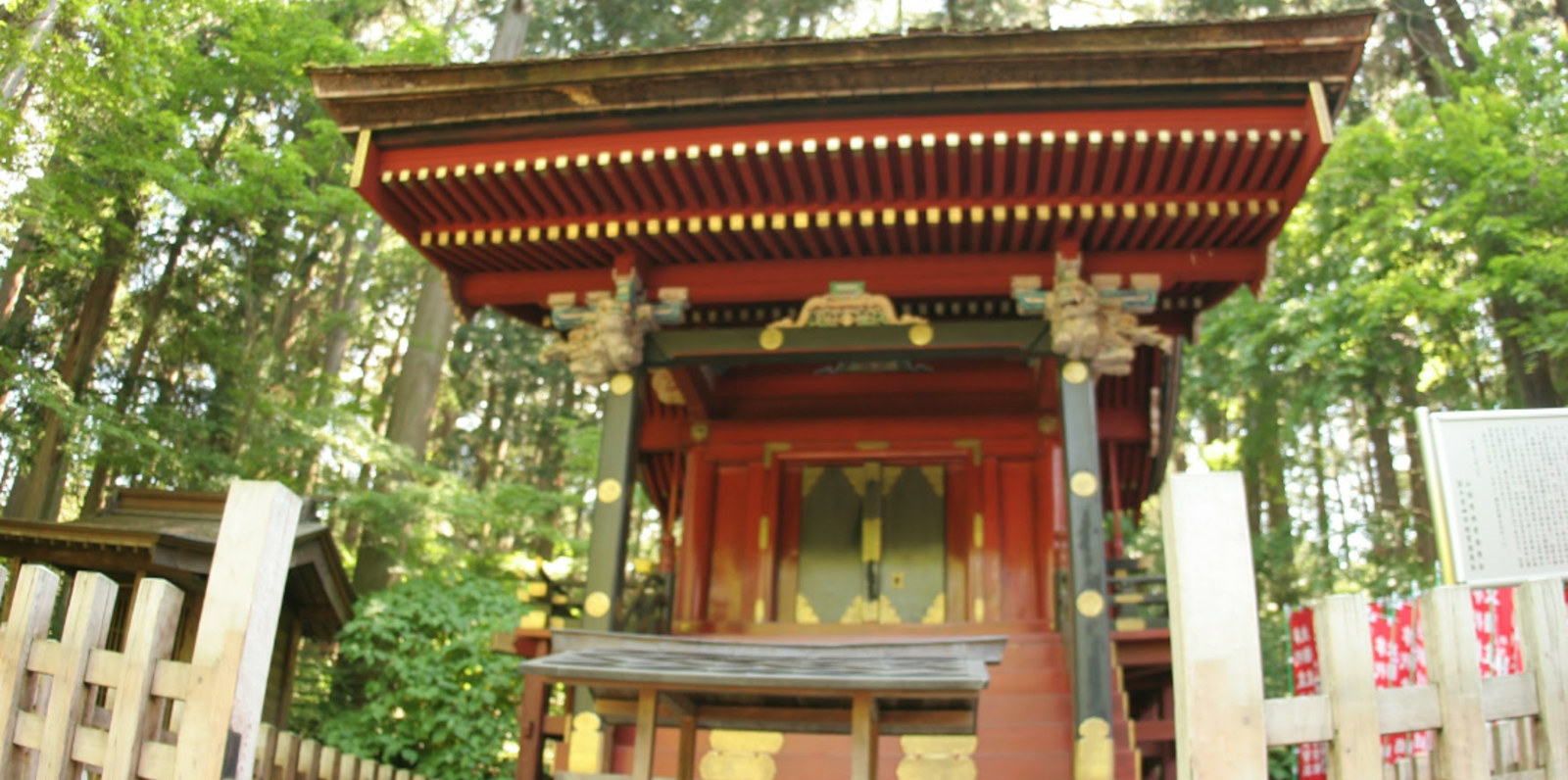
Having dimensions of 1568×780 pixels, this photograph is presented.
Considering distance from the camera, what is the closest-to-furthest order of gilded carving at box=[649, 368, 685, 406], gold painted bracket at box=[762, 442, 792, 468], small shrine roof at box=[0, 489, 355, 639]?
small shrine roof at box=[0, 489, 355, 639] → gilded carving at box=[649, 368, 685, 406] → gold painted bracket at box=[762, 442, 792, 468]

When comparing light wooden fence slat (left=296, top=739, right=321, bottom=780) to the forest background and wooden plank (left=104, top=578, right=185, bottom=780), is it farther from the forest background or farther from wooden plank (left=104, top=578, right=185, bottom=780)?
the forest background

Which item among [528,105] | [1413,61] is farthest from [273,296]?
[1413,61]

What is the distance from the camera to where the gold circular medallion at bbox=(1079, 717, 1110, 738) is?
18.9 ft

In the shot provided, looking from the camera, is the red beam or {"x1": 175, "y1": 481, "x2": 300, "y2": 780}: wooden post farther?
the red beam

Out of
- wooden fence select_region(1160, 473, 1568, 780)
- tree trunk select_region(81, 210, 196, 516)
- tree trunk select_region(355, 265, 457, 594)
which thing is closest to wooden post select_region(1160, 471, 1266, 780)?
wooden fence select_region(1160, 473, 1568, 780)

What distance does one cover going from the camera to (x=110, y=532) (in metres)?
7.26

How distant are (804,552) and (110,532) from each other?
4.98 meters

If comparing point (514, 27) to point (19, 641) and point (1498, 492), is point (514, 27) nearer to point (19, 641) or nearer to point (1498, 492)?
point (19, 641)

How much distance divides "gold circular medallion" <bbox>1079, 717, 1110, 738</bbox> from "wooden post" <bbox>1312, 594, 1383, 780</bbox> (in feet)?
9.88

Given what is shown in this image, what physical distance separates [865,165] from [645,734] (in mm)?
3636

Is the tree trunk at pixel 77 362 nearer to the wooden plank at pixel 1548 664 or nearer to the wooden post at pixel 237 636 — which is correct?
the wooden post at pixel 237 636

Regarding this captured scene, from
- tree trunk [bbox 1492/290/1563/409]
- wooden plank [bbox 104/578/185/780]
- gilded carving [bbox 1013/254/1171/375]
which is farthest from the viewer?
tree trunk [bbox 1492/290/1563/409]

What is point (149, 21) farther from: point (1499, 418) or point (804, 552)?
point (1499, 418)

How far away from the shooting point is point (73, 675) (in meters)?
3.51
